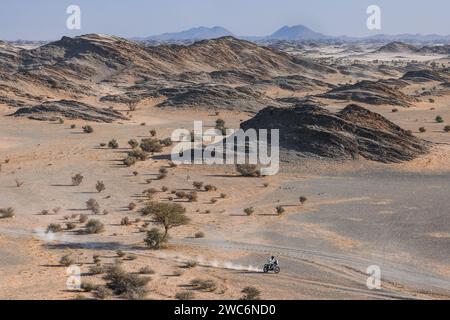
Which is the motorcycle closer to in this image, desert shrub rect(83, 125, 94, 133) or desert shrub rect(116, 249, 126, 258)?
desert shrub rect(116, 249, 126, 258)

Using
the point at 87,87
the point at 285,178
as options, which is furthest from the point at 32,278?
the point at 87,87

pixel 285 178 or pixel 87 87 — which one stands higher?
pixel 87 87

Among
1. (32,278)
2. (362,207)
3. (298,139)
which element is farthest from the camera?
(298,139)

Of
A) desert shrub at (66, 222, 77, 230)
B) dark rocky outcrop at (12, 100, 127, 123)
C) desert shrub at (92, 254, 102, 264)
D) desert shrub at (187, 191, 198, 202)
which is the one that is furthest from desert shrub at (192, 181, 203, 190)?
dark rocky outcrop at (12, 100, 127, 123)

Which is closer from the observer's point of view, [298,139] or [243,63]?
[298,139]

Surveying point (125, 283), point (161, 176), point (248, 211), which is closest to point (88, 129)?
point (161, 176)
